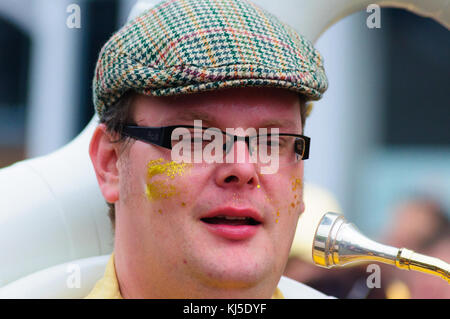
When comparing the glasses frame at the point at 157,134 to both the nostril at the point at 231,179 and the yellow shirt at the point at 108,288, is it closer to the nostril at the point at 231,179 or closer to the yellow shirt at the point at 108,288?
the nostril at the point at 231,179

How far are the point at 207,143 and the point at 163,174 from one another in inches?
4.3

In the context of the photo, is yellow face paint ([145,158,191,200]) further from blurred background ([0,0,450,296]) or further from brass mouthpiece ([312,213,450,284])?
blurred background ([0,0,450,296])

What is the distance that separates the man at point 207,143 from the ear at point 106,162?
0.09 feet

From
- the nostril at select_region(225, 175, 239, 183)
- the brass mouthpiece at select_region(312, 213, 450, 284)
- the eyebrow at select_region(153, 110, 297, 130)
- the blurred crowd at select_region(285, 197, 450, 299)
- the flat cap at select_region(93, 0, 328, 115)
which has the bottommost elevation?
the blurred crowd at select_region(285, 197, 450, 299)

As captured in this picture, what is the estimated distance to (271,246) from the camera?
123cm

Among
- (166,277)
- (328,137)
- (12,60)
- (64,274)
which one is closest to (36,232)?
(64,274)

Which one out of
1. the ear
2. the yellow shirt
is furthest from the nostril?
the yellow shirt

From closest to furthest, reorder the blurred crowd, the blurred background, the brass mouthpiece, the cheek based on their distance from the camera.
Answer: the brass mouthpiece
the cheek
the blurred crowd
the blurred background

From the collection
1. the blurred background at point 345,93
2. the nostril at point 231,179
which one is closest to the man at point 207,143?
the nostril at point 231,179

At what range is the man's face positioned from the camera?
1169 millimetres

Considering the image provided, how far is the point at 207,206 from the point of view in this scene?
3.83 feet

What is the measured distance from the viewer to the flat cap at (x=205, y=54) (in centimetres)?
117
